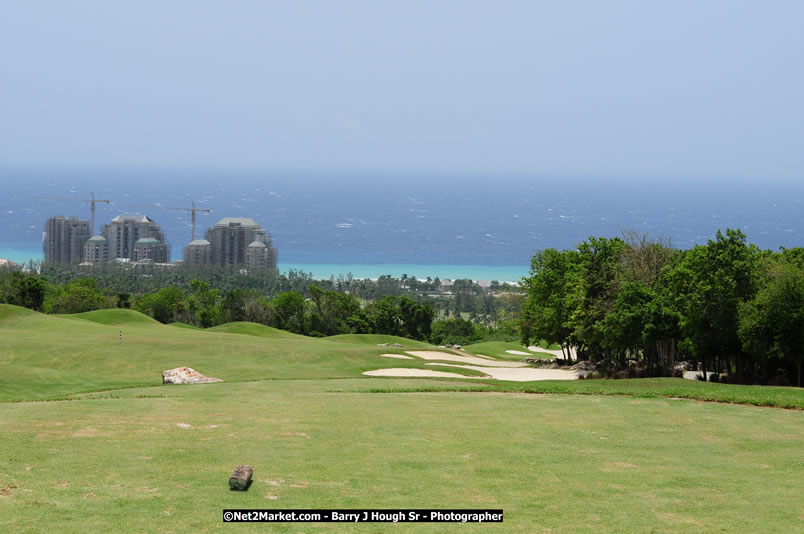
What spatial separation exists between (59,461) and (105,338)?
32799 mm

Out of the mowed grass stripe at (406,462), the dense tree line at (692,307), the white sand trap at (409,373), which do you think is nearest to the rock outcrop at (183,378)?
the mowed grass stripe at (406,462)

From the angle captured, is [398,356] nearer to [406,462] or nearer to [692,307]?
[692,307]

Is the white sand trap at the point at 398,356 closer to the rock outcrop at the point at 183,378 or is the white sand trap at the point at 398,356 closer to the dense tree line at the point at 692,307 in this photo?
the dense tree line at the point at 692,307

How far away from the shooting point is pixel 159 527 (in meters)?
10.7

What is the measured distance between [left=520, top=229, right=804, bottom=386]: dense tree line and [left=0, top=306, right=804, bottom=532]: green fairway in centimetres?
768

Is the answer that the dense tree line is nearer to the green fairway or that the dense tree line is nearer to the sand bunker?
the green fairway

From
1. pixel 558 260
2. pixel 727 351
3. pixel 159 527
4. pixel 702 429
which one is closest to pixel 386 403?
pixel 702 429

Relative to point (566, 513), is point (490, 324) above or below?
below

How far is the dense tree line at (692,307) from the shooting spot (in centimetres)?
3406

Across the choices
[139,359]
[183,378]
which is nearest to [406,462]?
[183,378]

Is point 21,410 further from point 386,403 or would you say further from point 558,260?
point 558,260

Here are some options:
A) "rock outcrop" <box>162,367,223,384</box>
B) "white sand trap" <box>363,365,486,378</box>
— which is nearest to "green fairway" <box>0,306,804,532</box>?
"rock outcrop" <box>162,367,223,384</box>

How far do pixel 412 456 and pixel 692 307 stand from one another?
2510 cm

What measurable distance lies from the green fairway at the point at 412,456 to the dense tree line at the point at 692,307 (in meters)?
7.68
